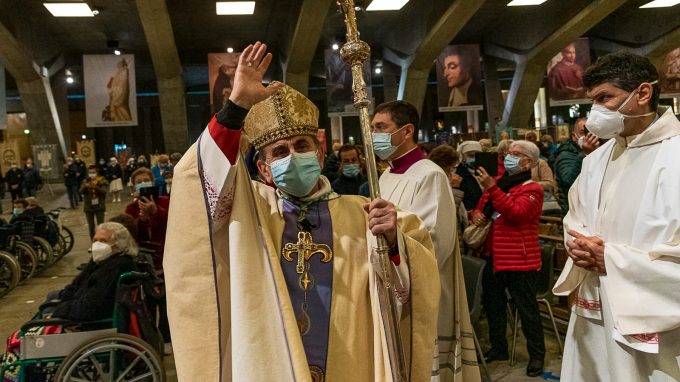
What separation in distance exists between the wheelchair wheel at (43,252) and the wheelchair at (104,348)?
15.6 feet

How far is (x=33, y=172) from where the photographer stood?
15719 millimetres

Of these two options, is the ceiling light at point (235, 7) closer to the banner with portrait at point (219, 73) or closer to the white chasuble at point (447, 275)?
the banner with portrait at point (219, 73)

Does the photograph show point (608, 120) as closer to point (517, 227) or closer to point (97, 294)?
point (517, 227)

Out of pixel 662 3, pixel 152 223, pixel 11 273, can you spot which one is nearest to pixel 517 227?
pixel 152 223

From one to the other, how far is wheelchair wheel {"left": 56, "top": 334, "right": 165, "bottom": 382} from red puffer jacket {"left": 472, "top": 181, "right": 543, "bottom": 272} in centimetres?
238

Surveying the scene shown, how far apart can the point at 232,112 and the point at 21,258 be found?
7.68 metres

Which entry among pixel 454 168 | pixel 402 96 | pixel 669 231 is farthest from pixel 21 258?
pixel 402 96

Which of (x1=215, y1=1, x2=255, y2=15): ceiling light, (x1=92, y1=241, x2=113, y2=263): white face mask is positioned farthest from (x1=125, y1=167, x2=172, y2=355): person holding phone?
(x1=215, y1=1, x2=255, y2=15): ceiling light

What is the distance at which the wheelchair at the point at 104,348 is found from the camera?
12.1ft

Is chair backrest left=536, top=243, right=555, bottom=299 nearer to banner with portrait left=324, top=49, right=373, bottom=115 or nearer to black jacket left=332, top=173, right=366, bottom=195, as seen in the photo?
black jacket left=332, top=173, right=366, bottom=195

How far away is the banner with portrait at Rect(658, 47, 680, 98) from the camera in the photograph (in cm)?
1499

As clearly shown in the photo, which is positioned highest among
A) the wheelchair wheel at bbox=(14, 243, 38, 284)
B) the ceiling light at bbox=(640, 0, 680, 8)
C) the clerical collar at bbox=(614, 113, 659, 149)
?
the ceiling light at bbox=(640, 0, 680, 8)

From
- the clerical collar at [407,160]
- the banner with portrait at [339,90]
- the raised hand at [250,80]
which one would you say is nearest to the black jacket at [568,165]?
the clerical collar at [407,160]

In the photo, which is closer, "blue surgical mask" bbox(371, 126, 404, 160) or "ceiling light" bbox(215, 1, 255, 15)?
"blue surgical mask" bbox(371, 126, 404, 160)
